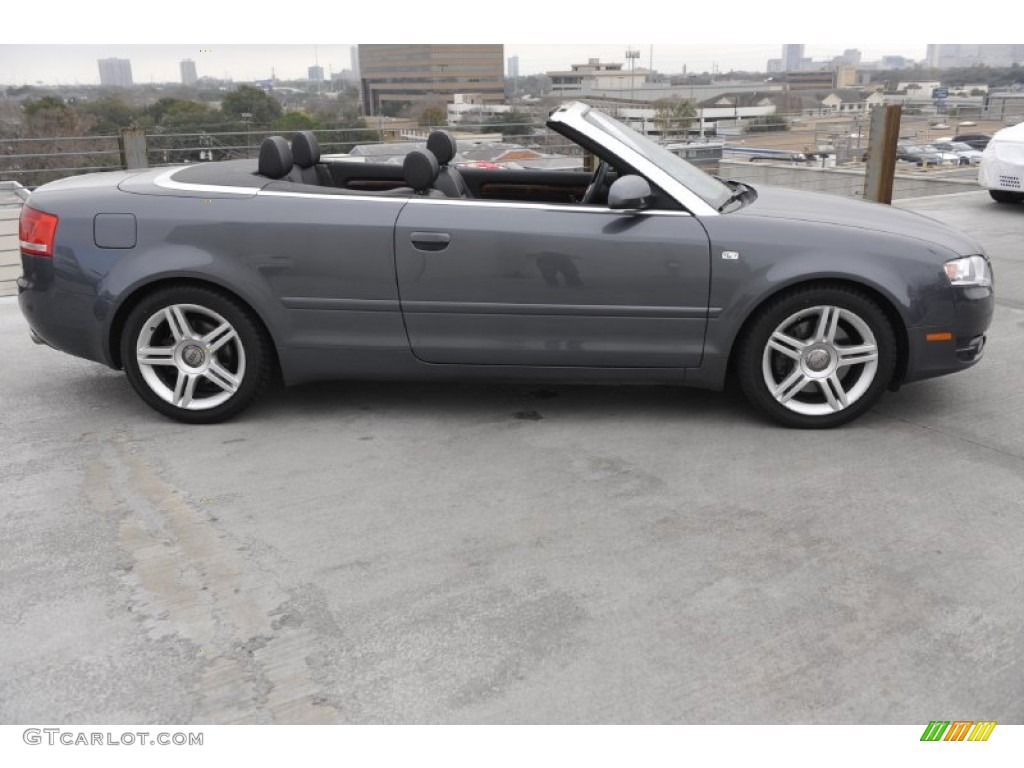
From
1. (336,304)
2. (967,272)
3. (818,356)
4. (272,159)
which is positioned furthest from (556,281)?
(967,272)

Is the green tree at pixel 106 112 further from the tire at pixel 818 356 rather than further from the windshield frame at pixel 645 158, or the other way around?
the tire at pixel 818 356

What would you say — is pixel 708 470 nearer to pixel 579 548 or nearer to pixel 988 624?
pixel 579 548

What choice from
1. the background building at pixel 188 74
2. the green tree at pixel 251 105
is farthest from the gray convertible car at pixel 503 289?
the green tree at pixel 251 105

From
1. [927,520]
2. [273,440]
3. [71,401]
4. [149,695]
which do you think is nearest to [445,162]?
[273,440]

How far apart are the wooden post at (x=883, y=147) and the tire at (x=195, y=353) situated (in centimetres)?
787

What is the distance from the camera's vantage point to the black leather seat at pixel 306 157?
16.5ft

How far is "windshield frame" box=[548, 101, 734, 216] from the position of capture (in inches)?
172

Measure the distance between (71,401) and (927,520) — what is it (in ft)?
13.3

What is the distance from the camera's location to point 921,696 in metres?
2.50

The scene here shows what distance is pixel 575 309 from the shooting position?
170 inches

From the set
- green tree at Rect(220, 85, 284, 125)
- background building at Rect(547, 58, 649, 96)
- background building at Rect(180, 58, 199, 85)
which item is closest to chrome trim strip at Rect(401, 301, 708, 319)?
background building at Rect(547, 58, 649, 96)

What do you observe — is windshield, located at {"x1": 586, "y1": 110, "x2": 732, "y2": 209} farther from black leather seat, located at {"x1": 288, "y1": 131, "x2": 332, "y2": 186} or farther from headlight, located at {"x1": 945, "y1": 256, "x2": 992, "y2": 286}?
black leather seat, located at {"x1": 288, "y1": 131, "x2": 332, "y2": 186}

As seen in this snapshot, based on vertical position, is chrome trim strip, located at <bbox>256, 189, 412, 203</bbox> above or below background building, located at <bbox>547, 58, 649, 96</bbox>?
below
